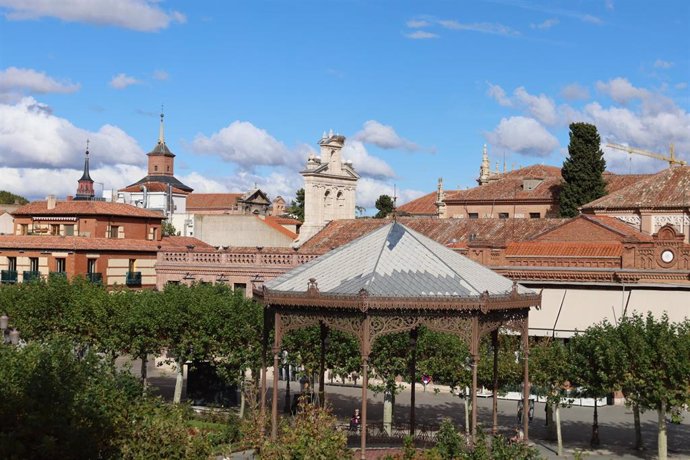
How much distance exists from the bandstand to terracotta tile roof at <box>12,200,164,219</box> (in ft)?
117

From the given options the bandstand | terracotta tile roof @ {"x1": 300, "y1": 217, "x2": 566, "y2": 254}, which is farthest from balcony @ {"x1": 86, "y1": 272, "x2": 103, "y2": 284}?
the bandstand

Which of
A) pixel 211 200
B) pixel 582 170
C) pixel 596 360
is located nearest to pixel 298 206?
pixel 211 200

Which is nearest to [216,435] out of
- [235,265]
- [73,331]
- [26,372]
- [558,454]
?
[26,372]

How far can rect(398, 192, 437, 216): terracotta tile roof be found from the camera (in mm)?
100562

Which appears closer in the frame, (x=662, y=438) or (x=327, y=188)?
(x=662, y=438)

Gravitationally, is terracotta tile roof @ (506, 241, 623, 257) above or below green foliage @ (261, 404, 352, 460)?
above

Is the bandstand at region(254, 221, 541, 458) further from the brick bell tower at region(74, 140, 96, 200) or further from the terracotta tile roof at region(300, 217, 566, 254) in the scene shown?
the brick bell tower at region(74, 140, 96, 200)

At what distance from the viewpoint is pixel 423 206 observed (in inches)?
4045

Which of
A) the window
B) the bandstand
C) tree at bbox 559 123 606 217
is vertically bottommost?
A: the bandstand

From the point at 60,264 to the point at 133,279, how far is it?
363 cm

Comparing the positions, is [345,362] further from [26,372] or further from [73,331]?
[26,372]

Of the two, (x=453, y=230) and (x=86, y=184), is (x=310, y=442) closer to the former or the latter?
(x=453, y=230)

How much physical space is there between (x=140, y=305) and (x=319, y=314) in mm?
16070

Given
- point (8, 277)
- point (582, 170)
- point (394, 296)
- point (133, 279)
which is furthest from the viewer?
point (582, 170)
